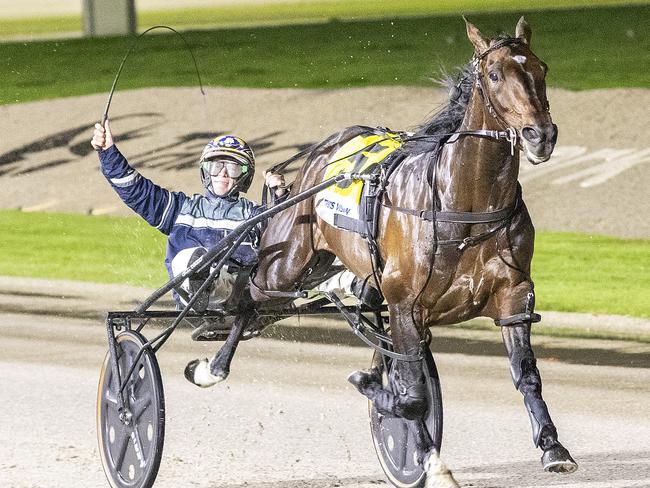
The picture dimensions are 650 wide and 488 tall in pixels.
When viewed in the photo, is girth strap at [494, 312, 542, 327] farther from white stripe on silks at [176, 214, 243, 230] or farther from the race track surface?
white stripe on silks at [176, 214, 243, 230]

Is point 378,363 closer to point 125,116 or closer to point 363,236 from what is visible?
point 363,236

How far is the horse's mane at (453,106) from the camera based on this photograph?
18.3ft

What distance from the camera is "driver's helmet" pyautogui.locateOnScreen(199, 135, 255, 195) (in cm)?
686

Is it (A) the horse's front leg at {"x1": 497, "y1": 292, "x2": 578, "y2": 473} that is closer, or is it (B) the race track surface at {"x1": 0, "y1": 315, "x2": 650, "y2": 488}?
(A) the horse's front leg at {"x1": 497, "y1": 292, "x2": 578, "y2": 473}

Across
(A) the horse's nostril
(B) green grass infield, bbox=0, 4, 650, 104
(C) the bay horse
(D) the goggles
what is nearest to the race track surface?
(C) the bay horse

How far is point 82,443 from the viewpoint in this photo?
23.9 feet

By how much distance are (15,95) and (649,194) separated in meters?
12.3

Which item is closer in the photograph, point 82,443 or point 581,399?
point 82,443

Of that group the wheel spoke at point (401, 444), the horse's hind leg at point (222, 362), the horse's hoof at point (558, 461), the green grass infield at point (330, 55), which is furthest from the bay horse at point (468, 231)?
the green grass infield at point (330, 55)

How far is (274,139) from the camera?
18938 mm

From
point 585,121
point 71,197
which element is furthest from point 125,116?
point 585,121

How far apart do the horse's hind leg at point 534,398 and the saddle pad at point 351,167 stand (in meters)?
0.91

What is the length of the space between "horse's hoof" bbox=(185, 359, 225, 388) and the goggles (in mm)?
897

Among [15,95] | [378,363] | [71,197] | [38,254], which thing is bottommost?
[378,363]
